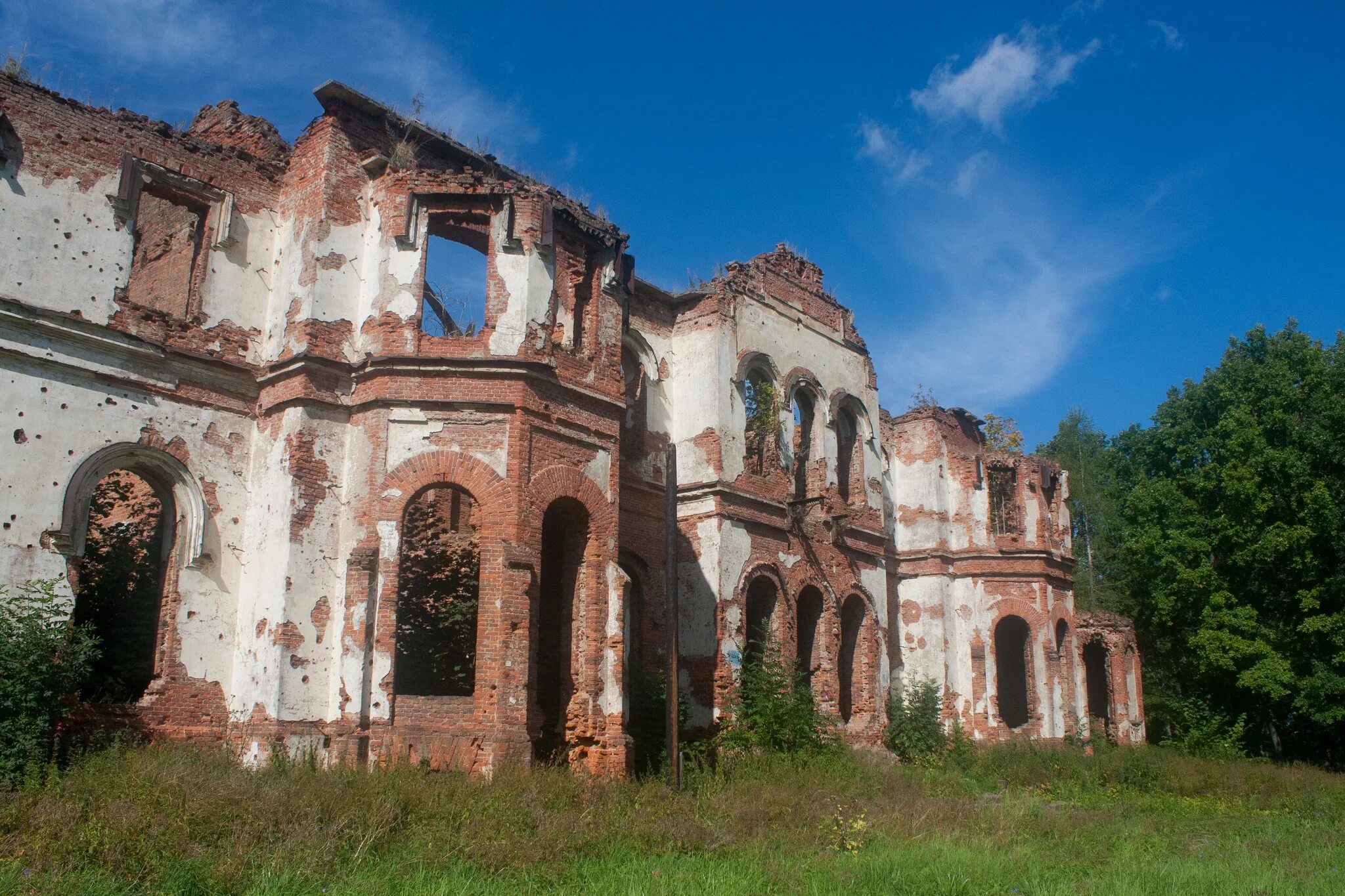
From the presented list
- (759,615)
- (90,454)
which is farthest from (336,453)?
(759,615)

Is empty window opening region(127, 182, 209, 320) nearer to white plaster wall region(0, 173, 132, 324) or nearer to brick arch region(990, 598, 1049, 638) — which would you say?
white plaster wall region(0, 173, 132, 324)

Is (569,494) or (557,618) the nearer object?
(569,494)

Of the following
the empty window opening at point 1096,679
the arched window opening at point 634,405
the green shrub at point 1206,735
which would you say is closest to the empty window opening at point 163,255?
the arched window opening at point 634,405

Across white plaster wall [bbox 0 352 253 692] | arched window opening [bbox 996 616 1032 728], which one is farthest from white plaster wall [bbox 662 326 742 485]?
arched window opening [bbox 996 616 1032 728]

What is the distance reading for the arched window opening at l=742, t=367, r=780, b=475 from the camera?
19469 mm

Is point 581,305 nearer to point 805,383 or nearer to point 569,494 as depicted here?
point 569,494

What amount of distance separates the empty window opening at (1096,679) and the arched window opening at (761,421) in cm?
1263

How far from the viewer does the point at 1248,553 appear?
24797 mm

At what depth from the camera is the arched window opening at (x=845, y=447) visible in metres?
22.0

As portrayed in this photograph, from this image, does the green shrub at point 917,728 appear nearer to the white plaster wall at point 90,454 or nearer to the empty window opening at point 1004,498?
the empty window opening at point 1004,498

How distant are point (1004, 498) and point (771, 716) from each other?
37.0 feet

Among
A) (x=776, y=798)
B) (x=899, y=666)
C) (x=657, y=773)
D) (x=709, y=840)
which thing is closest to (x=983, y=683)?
(x=899, y=666)

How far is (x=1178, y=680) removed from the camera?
1118 inches

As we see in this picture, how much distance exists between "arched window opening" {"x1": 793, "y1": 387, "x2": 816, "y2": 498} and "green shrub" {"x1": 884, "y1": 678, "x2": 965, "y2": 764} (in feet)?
14.7
